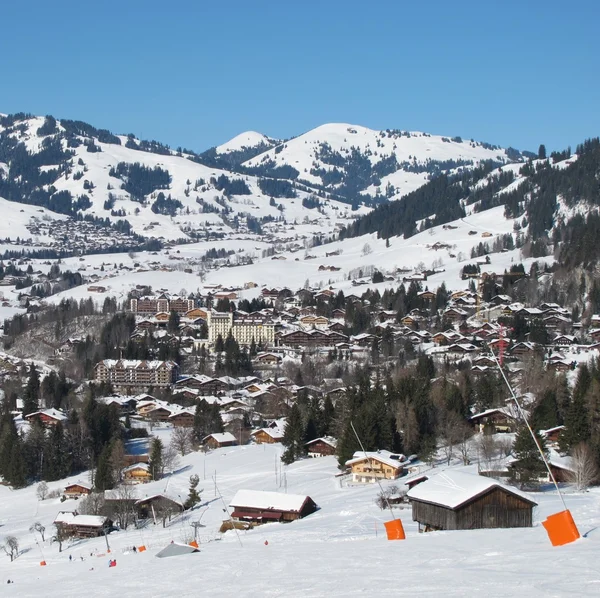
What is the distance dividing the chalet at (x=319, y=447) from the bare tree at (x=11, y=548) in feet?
52.4

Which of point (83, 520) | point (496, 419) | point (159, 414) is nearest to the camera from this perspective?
point (83, 520)

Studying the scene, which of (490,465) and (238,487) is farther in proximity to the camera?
(238,487)

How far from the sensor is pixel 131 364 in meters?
76.8

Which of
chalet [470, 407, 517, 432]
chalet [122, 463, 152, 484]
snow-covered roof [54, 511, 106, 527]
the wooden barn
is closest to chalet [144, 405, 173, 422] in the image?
chalet [122, 463, 152, 484]

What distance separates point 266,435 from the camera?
52750mm

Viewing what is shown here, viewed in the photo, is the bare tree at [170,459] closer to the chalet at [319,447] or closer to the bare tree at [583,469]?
the chalet at [319,447]

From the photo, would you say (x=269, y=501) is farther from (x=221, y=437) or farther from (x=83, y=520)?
(x=221, y=437)

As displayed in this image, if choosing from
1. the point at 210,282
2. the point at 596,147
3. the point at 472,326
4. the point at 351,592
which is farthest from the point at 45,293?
the point at 351,592

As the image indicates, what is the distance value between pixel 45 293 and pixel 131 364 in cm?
6298

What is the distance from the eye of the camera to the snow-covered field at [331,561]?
14539mm

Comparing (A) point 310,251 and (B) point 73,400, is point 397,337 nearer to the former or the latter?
(B) point 73,400

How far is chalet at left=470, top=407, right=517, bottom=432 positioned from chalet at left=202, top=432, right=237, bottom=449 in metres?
13.5

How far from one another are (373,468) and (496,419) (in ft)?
38.2

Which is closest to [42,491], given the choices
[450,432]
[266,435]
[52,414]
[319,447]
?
[319,447]
